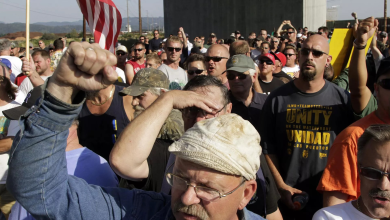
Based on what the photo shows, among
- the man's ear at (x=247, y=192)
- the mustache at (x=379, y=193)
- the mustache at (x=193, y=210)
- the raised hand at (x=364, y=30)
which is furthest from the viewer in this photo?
the raised hand at (x=364, y=30)

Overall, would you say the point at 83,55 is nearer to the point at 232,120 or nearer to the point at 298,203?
the point at 232,120

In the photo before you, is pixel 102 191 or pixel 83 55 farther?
pixel 102 191

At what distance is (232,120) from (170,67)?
4.87m

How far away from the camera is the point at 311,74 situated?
3521mm

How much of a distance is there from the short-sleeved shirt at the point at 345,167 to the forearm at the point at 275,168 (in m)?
0.60

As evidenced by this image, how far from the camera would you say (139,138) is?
1.95 metres

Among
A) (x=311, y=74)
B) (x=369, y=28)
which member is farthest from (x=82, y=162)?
(x=369, y=28)

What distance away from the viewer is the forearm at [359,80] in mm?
3281

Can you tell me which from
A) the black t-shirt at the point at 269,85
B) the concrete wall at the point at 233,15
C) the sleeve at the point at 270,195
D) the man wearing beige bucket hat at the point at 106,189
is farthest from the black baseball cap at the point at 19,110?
the concrete wall at the point at 233,15

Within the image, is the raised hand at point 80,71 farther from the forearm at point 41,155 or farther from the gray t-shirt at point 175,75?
the gray t-shirt at point 175,75

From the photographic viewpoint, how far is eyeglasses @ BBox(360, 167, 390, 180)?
213 centimetres

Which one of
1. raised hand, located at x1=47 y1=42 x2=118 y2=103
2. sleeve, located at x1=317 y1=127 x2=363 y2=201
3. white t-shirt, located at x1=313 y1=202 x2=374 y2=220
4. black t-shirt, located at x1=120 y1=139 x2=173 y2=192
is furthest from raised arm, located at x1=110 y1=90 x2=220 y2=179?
sleeve, located at x1=317 y1=127 x2=363 y2=201

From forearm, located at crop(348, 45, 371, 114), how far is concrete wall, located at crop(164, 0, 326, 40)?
2093cm

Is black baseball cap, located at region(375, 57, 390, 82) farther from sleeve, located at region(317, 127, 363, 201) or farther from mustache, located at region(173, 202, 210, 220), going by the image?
mustache, located at region(173, 202, 210, 220)
